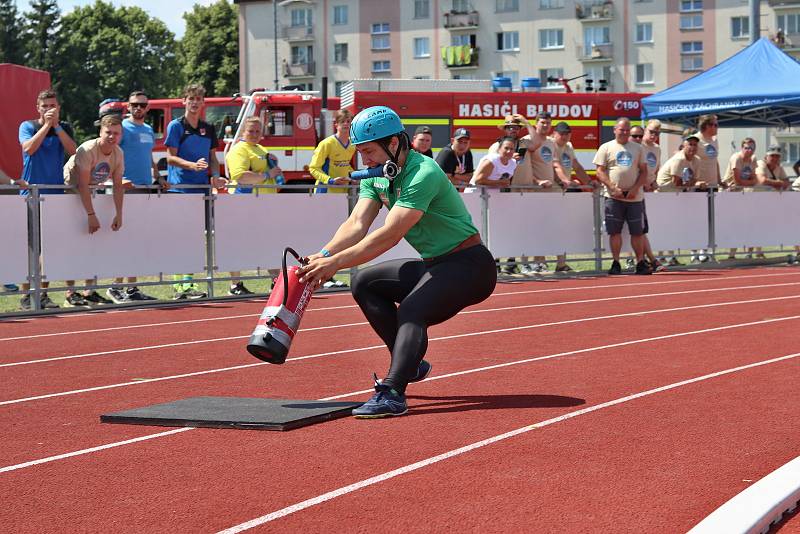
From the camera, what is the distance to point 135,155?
49.4ft

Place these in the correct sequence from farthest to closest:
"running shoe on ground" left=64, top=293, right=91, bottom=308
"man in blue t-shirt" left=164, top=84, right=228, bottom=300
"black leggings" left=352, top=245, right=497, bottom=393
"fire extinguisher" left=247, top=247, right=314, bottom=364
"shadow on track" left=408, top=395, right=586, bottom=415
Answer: "man in blue t-shirt" left=164, top=84, right=228, bottom=300 → "running shoe on ground" left=64, top=293, right=91, bottom=308 → "shadow on track" left=408, top=395, right=586, bottom=415 → "black leggings" left=352, top=245, right=497, bottom=393 → "fire extinguisher" left=247, top=247, right=314, bottom=364

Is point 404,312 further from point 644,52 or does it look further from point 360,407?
point 644,52

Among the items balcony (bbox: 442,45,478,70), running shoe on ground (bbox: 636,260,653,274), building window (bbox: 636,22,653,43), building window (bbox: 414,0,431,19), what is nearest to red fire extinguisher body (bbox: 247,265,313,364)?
running shoe on ground (bbox: 636,260,653,274)

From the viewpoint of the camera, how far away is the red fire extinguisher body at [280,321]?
7.19m

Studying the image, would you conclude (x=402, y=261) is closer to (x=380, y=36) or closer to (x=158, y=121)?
(x=158, y=121)

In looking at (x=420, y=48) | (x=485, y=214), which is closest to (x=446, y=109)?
(x=485, y=214)

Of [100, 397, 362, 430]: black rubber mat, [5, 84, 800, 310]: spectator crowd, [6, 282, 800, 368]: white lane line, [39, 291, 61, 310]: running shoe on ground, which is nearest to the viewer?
[100, 397, 362, 430]: black rubber mat

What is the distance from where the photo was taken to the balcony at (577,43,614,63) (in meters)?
82.9

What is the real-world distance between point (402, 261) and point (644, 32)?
77.6 metres

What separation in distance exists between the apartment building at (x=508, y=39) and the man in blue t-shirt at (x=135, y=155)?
6425cm

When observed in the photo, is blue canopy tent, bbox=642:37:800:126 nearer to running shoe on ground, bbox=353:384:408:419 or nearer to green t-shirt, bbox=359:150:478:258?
green t-shirt, bbox=359:150:478:258

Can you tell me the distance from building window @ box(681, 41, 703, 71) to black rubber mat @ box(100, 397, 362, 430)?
76.9 meters

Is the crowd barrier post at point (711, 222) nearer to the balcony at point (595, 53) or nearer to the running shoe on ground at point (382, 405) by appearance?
the running shoe on ground at point (382, 405)

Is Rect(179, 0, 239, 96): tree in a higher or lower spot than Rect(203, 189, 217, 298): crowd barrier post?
higher
